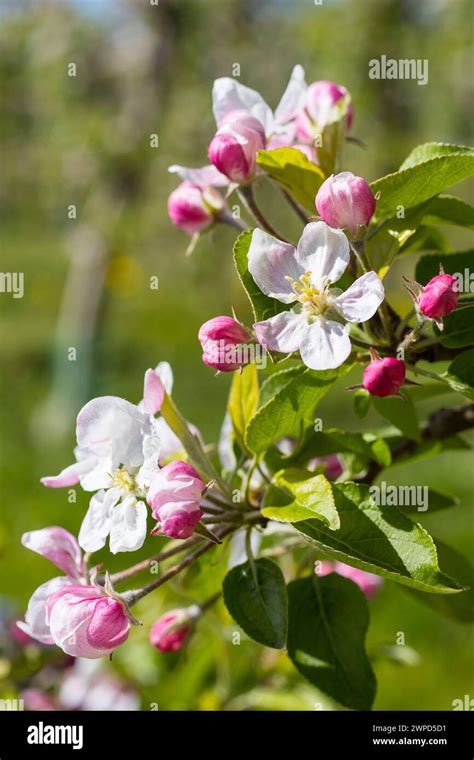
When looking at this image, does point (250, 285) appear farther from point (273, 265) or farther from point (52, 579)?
point (52, 579)

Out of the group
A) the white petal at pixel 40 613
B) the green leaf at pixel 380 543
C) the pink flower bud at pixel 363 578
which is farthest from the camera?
the pink flower bud at pixel 363 578

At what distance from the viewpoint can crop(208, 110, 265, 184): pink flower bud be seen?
83 centimetres

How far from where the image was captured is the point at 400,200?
0.78 metres

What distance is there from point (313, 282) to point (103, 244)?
5028 mm

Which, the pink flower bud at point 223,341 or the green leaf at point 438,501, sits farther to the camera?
the green leaf at point 438,501

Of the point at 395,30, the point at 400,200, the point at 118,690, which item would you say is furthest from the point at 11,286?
the point at 400,200

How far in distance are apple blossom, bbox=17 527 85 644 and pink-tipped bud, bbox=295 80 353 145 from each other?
434 mm

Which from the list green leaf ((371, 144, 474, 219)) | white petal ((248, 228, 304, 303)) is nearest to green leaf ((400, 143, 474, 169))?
green leaf ((371, 144, 474, 219))

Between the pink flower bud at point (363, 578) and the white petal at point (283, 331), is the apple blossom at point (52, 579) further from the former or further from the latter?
the pink flower bud at point (363, 578)

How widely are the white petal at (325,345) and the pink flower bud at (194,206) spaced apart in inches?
11.3

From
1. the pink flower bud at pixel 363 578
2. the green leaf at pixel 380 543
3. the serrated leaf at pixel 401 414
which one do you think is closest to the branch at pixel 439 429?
the serrated leaf at pixel 401 414

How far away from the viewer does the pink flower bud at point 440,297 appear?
710 mm

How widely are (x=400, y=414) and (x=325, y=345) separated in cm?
17
